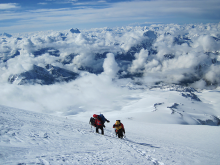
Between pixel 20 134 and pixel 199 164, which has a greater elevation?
pixel 20 134

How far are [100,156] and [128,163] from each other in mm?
1501

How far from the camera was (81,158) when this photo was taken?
6738 millimetres

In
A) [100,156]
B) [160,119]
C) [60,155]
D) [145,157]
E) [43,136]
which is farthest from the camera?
[160,119]

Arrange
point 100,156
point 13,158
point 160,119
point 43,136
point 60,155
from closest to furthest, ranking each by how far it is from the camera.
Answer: point 13,158 → point 60,155 → point 100,156 → point 43,136 → point 160,119

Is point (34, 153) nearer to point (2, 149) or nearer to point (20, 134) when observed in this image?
point (2, 149)

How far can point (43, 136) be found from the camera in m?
9.23

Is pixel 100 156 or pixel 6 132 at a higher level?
pixel 6 132

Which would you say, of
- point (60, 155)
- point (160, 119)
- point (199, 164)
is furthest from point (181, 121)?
point (60, 155)

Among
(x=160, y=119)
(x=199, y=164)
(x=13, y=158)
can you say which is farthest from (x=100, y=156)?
(x=160, y=119)

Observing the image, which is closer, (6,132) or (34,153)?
(34,153)

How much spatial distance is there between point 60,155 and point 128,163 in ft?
11.2

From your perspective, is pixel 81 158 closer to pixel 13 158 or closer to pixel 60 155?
pixel 60 155

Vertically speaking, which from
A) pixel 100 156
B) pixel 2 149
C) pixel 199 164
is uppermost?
pixel 2 149

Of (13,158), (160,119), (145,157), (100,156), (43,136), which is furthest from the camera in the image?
(160,119)
